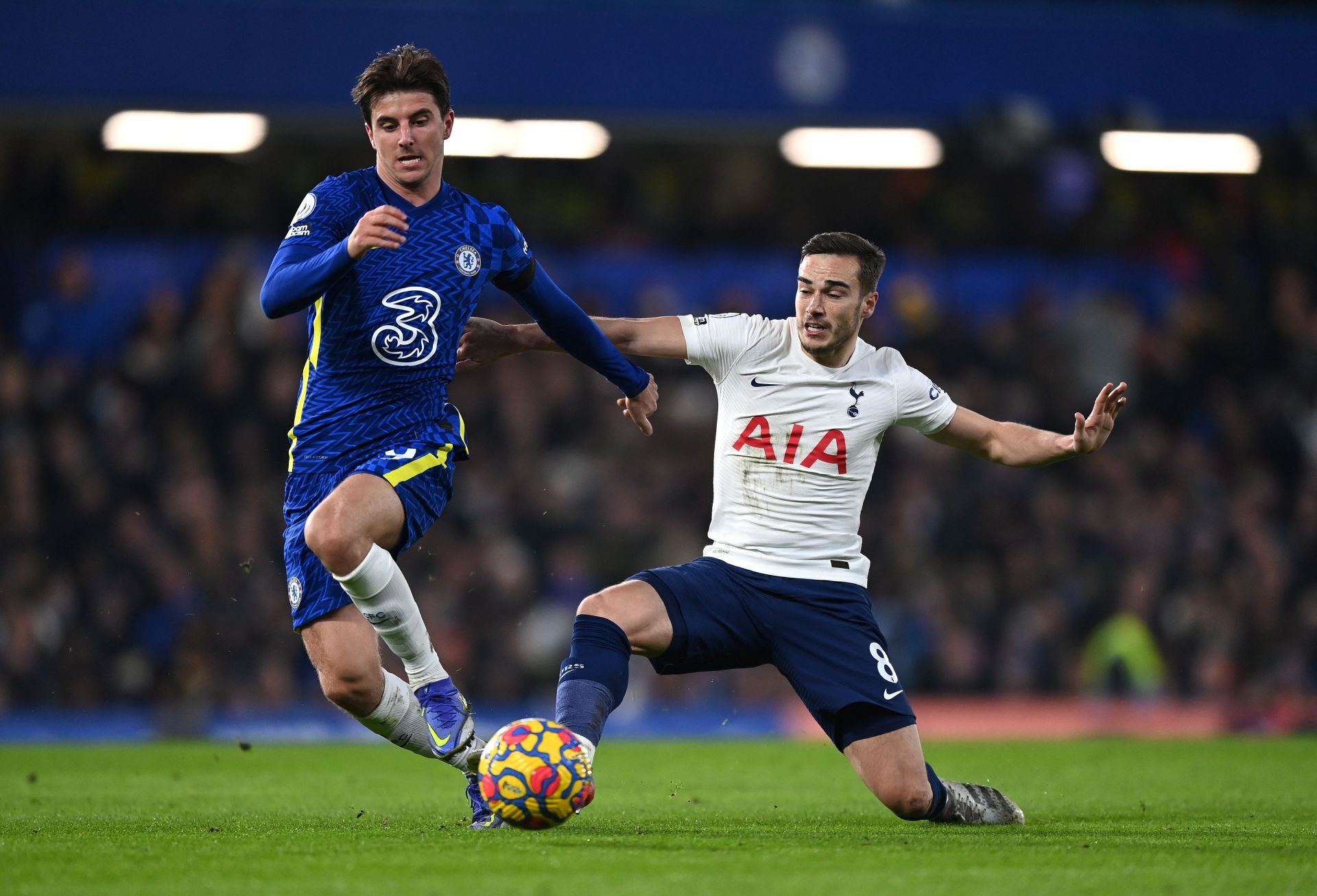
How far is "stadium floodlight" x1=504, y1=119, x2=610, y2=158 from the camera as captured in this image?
565 inches

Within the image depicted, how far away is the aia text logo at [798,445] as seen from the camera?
618 cm

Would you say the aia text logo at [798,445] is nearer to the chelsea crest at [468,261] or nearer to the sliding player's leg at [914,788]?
the sliding player's leg at [914,788]

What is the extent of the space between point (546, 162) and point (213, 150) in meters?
3.08

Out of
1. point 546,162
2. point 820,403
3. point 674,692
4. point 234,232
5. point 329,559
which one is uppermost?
point 546,162

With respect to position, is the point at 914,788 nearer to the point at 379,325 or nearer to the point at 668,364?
the point at 379,325

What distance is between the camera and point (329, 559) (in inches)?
209

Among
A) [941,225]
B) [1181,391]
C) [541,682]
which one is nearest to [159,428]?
[541,682]

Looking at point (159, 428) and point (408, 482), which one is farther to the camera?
point (159, 428)

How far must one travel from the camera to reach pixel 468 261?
5773 mm

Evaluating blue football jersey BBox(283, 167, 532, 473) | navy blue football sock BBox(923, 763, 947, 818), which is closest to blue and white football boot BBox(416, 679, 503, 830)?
blue football jersey BBox(283, 167, 532, 473)

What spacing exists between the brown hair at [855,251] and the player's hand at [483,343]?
111 centimetres

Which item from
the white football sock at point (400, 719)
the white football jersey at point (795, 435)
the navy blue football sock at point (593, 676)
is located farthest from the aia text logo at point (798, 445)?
the white football sock at point (400, 719)

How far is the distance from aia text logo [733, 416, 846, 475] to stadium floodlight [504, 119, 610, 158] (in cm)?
827

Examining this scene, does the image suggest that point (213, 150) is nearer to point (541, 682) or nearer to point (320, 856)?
point (541, 682)
